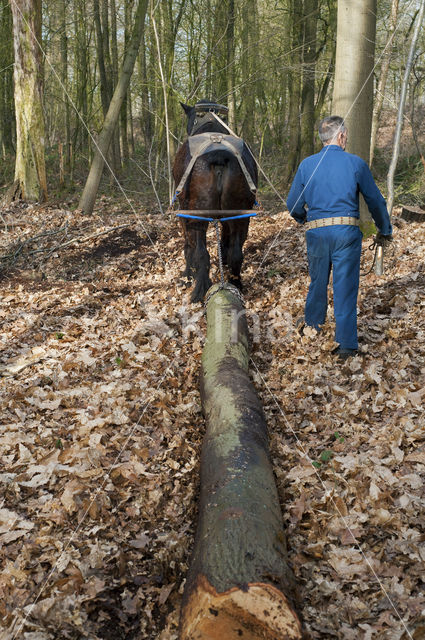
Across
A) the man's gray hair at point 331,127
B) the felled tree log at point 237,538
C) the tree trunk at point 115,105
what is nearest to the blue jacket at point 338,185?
the man's gray hair at point 331,127

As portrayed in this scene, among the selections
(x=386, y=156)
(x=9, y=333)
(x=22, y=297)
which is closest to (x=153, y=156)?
(x=386, y=156)

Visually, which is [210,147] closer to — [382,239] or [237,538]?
[382,239]

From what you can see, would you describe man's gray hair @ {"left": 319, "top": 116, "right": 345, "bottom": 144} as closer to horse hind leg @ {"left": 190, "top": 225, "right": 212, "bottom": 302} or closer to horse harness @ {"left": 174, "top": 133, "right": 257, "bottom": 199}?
horse harness @ {"left": 174, "top": 133, "right": 257, "bottom": 199}

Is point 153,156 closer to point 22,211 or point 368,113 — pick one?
point 22,211

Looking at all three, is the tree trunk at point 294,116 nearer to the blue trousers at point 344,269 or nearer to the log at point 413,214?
the log at point 413,214

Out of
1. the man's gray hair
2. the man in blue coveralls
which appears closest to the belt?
the man in blue coveralls

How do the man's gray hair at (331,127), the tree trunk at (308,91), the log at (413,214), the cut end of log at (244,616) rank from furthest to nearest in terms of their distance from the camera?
the tree trunk at (308,91) → the log at (413,214) → the man's gray hair at (331,127) → the cut end of log at (244,616)

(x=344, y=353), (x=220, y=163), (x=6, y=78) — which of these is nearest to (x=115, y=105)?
(x=220, y=163)

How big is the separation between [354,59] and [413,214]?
10.9 feet

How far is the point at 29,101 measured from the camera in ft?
39.2

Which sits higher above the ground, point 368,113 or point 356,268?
point 368,113

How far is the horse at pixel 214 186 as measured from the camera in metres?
5.75

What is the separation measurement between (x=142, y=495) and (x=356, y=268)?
9.59 feet

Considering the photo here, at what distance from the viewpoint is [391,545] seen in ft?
9.25
